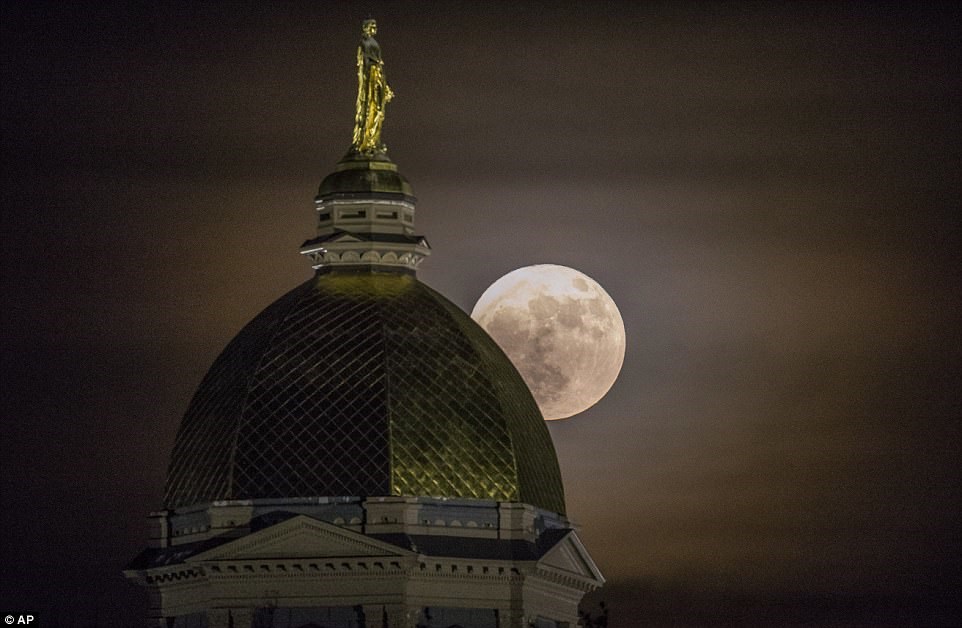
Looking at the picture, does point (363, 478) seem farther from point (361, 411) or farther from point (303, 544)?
point (303, 544)

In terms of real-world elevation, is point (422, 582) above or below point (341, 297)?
below

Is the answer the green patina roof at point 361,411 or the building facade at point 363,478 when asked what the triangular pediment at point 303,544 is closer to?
the building facade at point 363,478

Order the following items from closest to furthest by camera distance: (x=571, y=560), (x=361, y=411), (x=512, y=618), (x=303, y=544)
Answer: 1. (x=303, y=544)
2. (x=512, y=618)
3. (x=361, y=411)
4. (x=571, y=560)

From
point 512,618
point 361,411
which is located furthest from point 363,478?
point 512,618

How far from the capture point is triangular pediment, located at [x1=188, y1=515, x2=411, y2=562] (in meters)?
165

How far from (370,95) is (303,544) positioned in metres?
18.8

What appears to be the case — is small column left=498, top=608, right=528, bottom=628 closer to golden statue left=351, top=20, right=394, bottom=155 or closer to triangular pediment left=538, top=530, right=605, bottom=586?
triangular pediment left=538, top=530, right=605, bottom=586

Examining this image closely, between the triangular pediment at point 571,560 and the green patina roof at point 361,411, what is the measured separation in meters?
1.45

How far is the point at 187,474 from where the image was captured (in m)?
170

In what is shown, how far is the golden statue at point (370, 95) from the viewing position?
A: 177125 mm

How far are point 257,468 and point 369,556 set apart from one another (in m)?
5.04

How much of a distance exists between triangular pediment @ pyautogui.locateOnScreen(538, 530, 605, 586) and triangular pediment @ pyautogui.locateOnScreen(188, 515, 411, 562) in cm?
607

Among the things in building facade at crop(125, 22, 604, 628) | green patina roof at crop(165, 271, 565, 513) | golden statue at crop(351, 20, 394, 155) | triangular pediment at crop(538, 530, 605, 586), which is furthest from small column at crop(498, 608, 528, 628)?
golden statue at crop(351, 20, 394, 155)

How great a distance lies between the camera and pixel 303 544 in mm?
165375
